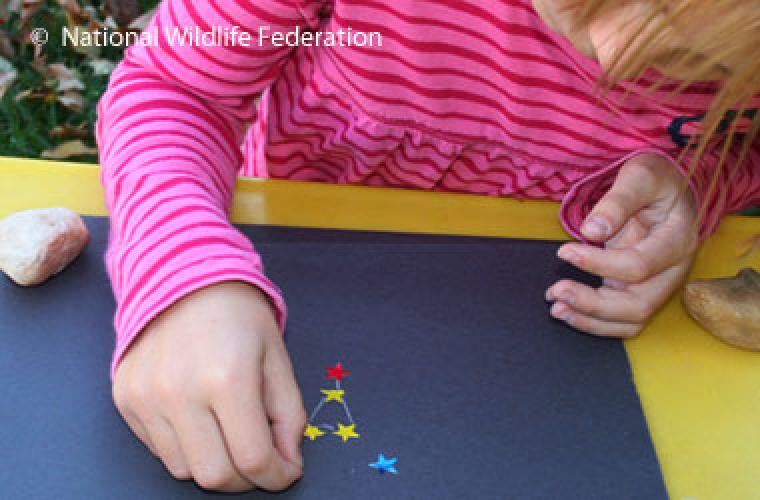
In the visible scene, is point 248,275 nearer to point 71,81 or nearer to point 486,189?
point 486,189

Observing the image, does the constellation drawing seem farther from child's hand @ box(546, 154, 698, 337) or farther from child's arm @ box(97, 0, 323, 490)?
child's hand @ box(546, 154, 698, 337)

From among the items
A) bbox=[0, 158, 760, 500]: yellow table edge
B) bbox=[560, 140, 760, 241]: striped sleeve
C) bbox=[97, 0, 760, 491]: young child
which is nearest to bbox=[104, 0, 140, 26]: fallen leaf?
bbox=[97, 0, 760, 491]: young child

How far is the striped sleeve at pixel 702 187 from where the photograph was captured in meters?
0.75

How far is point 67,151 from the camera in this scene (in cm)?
133

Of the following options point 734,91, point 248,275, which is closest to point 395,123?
point 248,275

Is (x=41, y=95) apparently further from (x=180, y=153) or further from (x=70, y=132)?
(x=180, y=153)

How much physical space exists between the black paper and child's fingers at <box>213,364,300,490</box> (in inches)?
1.0

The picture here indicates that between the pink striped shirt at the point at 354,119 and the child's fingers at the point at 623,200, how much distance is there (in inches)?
1.6

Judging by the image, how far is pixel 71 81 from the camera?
1413 mm

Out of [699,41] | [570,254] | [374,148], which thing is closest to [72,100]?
[374,148]

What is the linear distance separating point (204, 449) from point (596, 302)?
1.14 feet

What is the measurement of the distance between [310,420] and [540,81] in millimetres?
365

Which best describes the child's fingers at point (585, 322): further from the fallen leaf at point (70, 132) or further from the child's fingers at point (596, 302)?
the fallen leaf at point (70, 132)

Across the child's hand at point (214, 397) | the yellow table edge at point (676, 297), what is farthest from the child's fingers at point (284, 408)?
the yellow table edge at point (676, 297)
